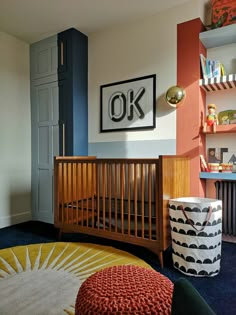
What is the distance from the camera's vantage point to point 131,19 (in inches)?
110

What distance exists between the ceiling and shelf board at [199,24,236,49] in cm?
46

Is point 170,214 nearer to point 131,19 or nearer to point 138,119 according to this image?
point 138,119

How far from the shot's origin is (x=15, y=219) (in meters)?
3.20

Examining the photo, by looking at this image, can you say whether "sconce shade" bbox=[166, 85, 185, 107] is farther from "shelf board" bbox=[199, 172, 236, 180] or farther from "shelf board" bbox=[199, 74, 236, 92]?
"shelf board" bbox=[199, 172, 236, 180]

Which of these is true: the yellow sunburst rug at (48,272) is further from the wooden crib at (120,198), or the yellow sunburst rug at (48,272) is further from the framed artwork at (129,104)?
the framed artwork at (129,104)

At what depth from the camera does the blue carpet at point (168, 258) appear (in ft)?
4.75

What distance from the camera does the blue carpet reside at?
1.45 metres

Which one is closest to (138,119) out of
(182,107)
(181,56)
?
(182,107)

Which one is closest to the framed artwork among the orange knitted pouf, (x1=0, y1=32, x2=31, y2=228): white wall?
(x1=0, y1=32, x2=31, y2=228): white wall

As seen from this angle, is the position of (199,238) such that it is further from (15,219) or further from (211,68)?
(15,219)

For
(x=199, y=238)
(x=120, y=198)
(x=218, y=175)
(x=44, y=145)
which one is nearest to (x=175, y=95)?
(x=218, y=175)

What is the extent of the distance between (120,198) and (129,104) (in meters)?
1.20

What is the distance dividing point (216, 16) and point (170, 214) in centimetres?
200

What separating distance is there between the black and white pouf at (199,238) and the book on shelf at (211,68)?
4.33 ft
